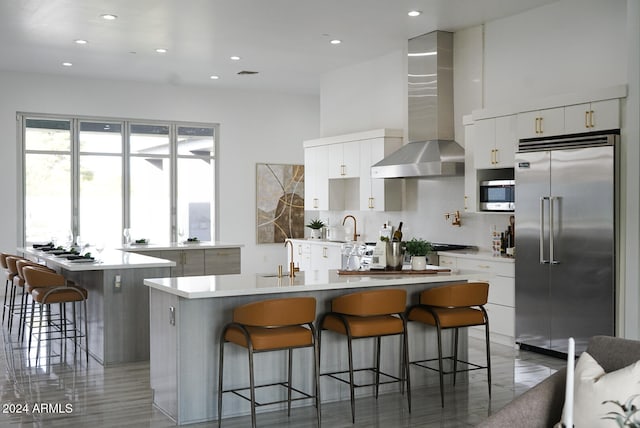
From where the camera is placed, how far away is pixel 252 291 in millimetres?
4652

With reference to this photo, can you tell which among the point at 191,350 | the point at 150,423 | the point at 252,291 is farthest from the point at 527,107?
the point at 150,423

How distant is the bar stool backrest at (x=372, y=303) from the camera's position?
15.8 feet

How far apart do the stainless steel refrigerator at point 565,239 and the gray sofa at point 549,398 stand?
314 centimetres

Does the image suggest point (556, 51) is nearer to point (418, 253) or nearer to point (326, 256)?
point (418, 253)

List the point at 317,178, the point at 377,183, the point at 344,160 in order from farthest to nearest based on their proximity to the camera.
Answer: the point at 317,178, the point at 344,160, the point at 377,183

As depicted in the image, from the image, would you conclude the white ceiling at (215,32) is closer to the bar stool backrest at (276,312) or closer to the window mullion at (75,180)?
the window mullion at (75,180)

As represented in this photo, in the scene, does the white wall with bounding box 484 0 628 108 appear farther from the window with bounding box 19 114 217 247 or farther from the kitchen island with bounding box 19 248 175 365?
the window with bounding box 19 114 217 247

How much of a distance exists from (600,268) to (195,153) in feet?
27.1

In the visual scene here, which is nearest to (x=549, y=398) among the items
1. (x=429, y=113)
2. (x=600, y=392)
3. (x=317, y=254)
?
(x=600, y=392)

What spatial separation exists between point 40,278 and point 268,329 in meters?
3.20

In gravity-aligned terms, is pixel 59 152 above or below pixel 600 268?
above

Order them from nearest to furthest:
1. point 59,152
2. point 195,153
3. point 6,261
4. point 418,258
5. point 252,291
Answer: point 252,291 → point 418,258 → point 6,261 → point 59,152 → point 195,153

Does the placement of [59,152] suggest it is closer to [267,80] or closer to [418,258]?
[267,80]

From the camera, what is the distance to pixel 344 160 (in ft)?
→ 32.8
